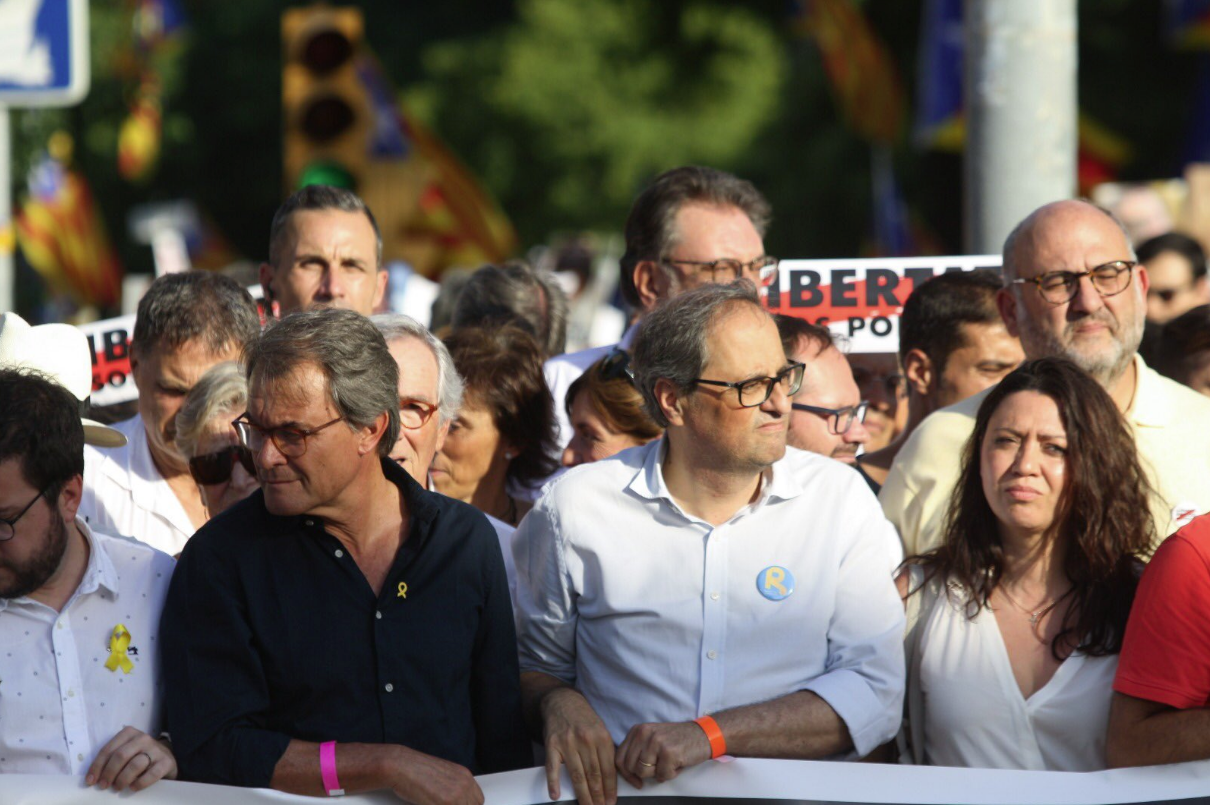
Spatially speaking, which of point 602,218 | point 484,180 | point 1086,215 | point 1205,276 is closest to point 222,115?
point 484,180

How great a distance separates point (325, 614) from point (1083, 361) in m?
2.26

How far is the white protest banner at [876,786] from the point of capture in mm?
3631

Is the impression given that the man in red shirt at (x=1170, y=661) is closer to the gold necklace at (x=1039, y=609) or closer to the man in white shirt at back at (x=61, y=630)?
the gold necklace at (x=1039, y=609)

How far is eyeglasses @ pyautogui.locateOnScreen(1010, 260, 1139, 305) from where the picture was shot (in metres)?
4.76

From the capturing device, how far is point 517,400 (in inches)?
204

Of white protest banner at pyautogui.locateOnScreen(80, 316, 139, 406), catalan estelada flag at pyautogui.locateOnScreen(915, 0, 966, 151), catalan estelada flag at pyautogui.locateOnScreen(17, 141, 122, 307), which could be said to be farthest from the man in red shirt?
catalan estelada flag at pyautogui.locateOnScreen(17, 141, 122, 307)

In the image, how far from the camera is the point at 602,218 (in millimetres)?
27531

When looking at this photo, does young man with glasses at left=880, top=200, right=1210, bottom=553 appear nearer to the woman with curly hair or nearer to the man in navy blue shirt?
the woman with curly hair

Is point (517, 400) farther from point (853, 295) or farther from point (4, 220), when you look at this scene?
point (4, 220)

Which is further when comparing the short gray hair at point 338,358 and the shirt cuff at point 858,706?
the shirt cuff at point 858,706

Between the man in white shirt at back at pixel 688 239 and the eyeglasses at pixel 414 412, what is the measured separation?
1.00 meters

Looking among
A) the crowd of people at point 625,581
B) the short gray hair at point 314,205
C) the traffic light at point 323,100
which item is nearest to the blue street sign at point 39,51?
the short gray hair at point 314,205

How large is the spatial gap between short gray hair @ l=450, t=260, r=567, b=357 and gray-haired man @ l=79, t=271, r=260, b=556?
1.53 metres

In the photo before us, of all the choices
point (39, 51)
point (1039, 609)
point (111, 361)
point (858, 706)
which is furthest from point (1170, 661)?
point (39, 51)
